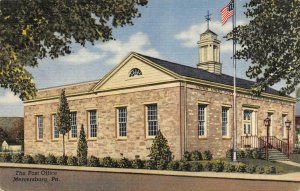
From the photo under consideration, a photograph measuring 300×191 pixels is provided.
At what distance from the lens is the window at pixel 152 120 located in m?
26.4

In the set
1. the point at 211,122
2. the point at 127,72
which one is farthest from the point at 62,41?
the point at 211,122

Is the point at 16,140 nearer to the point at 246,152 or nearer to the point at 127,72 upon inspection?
the point at 127,72

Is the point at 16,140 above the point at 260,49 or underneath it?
underneath

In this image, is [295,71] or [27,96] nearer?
[27,96]

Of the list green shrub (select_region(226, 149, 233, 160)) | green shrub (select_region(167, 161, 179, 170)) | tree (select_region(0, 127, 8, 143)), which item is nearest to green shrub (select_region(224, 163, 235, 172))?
green shrub (select_region(167, 161, 179, 170))

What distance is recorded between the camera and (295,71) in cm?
1596

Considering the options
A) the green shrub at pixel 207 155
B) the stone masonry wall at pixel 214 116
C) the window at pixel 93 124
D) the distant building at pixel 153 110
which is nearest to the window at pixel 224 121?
the distant building at pixel 153 110

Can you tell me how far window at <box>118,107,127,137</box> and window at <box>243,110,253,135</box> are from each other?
8754 mm

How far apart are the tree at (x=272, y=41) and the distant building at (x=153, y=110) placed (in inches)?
330

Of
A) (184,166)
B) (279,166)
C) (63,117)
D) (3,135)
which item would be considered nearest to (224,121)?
(279,166)

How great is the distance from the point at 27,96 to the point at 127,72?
1482cm

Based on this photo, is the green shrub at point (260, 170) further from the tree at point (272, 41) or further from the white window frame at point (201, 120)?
the white window frame at point (201, 120)

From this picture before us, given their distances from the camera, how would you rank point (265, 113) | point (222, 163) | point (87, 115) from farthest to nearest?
point (265, 113) → point (87, 115) → point (222, 163)

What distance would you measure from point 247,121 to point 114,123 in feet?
31.8
